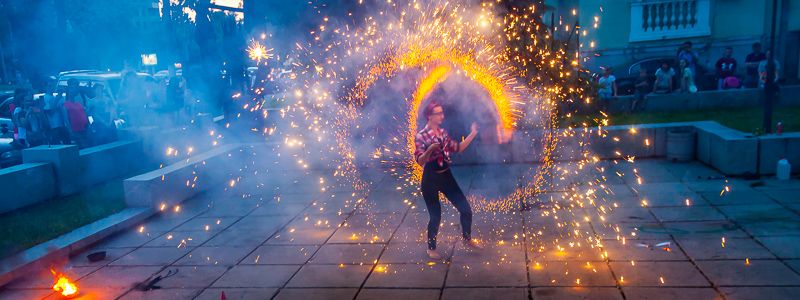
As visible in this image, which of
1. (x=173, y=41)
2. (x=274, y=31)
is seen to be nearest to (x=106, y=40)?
(x=173, y=41)

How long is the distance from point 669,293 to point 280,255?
376 cm

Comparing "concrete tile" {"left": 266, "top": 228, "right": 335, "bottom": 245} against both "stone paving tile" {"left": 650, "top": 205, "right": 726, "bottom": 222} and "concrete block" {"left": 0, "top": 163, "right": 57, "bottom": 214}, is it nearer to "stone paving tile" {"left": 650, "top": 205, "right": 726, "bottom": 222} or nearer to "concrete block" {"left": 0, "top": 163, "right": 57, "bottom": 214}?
"stone paving tile" {"left": 650, "top": 205, "right": 726, "bottom": 222}

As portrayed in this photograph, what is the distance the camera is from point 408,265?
5570 mm

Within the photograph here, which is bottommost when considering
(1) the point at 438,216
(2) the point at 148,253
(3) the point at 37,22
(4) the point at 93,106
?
(2) the point at 148,253

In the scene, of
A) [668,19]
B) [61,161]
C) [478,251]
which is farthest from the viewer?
[668,19]

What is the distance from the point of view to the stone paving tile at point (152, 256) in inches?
245

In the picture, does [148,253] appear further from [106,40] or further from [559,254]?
[106,40]

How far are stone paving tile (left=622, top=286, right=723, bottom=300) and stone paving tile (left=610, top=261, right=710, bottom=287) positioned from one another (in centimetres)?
10

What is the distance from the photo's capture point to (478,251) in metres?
5.84

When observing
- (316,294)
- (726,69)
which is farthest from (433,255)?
(726,69)

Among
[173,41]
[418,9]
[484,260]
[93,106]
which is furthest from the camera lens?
[93,106]

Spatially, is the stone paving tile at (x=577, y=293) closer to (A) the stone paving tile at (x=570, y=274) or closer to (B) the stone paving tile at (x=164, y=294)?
(A) the stone paving tile at (x=570, y=274)

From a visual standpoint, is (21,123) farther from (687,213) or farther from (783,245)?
(783,245)

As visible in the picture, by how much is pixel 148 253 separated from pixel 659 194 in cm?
645
